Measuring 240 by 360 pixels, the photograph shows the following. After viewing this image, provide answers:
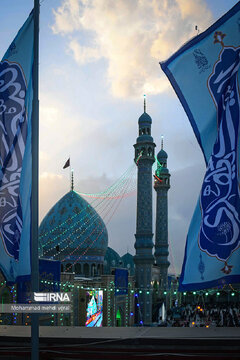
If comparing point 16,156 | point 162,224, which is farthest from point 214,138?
point 162,224

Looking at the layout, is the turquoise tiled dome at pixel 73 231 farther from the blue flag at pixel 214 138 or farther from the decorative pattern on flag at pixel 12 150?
the blue flag at pixel 214 138

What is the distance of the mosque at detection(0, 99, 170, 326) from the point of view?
29641mm

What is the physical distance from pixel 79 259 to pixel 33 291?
40.8 m

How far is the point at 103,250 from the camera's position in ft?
153

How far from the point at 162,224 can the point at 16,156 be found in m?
46.3

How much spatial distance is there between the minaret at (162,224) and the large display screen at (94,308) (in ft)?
60.6

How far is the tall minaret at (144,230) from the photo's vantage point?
3962 cm

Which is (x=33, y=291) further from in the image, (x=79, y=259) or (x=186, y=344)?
(x=79, y=259)

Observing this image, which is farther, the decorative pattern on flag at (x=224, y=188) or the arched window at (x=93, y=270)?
the arched window at (x=93, y=270)

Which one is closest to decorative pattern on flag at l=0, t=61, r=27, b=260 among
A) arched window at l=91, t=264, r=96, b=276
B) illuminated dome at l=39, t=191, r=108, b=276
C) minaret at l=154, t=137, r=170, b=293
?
illuminated dome at l=39, t=191, r=108, b=276

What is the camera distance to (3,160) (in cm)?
525

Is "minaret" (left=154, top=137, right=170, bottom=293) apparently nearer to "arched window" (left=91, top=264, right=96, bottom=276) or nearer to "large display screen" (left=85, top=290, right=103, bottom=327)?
"arched window" (left=91, top=264, right=96, bottom=276)

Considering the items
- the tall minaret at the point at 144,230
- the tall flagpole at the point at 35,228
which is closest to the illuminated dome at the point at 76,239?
the tall minaret at the point at 144,230

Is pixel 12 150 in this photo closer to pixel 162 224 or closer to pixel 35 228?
pixel 35 228
